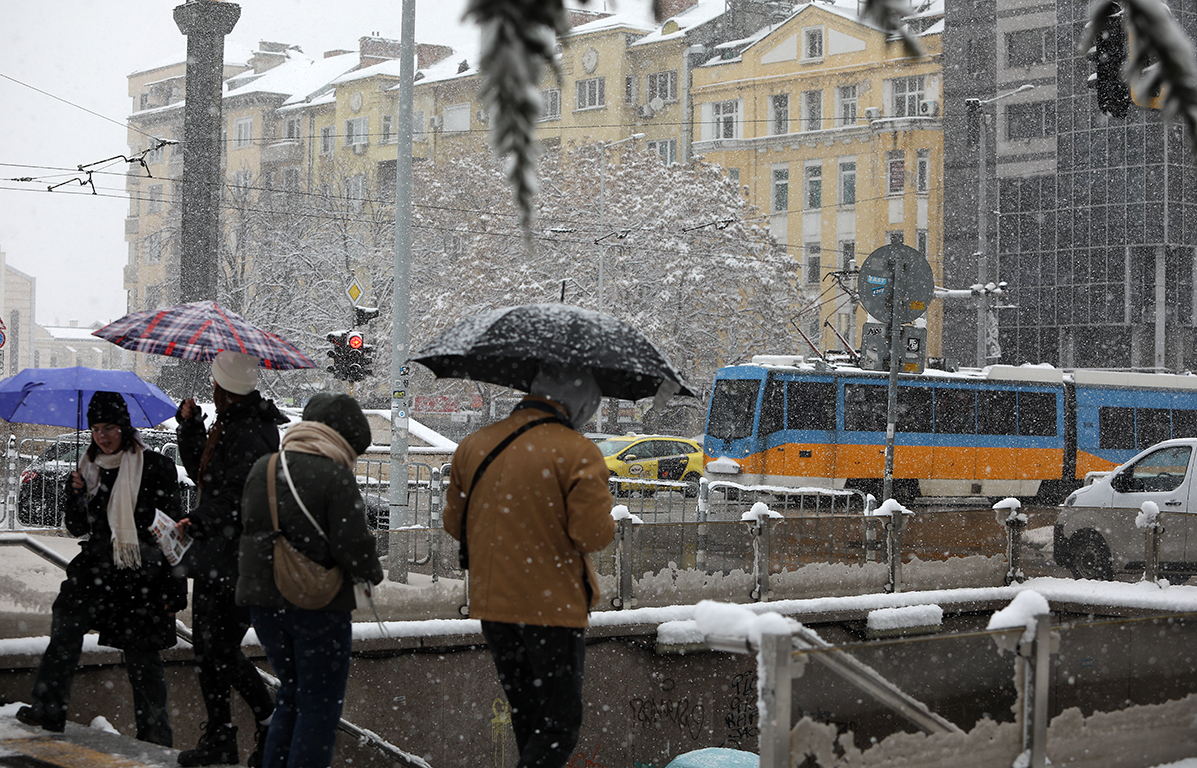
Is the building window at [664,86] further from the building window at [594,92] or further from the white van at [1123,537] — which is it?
the white van at [1123,537]

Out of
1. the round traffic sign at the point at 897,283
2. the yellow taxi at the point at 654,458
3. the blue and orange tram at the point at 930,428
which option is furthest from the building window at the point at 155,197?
the round traffic sign at the point at 897,283

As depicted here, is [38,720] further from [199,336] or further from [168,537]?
[199,336]

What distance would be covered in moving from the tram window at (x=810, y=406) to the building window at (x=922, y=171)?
29334 millimetres

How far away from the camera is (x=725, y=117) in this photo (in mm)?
59438

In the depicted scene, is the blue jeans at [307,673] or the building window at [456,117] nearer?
the blue jeans at [307,673]

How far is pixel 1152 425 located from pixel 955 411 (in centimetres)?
521

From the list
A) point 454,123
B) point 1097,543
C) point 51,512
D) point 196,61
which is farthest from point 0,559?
point 454,123

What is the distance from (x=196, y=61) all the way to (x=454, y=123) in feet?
149

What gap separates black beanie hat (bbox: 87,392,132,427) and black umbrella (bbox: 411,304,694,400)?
5.55 feet

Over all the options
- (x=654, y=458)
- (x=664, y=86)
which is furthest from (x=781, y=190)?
(x=654, y=458)

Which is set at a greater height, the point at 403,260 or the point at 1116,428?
the point at 403,260

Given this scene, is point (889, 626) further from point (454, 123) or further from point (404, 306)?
point (454, 123)

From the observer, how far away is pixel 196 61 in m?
26.9

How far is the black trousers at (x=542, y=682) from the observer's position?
15.0 feet
